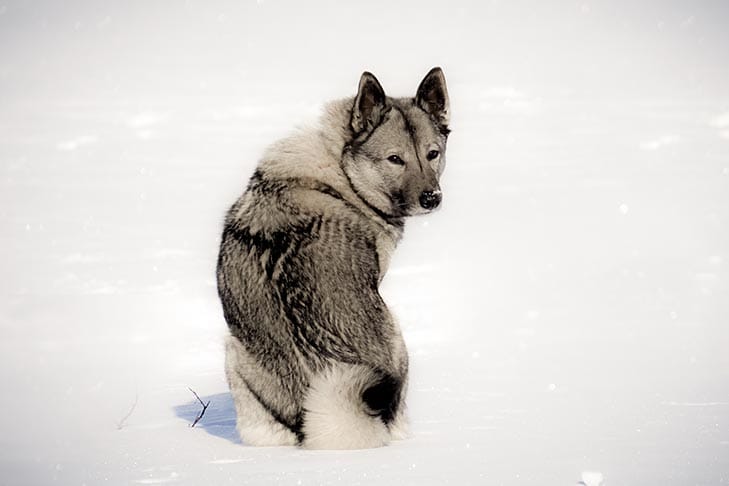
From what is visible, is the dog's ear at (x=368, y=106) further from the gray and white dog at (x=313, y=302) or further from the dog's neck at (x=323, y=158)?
the dog's neck at (x=323, y=158)

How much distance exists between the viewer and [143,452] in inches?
205

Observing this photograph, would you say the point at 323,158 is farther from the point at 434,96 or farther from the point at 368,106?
the point at 434,96

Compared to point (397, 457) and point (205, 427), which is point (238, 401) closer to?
point (205, 427)

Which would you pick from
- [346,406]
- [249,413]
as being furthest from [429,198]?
[249,413]

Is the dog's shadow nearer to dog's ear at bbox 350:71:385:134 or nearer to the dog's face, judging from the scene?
the dog's face

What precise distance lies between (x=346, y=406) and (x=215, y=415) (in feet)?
5.75

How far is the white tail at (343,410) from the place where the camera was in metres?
5.08

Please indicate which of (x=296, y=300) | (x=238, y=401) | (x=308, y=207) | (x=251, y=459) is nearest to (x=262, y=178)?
(x=308, y=207)

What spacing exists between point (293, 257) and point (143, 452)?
1.50 m

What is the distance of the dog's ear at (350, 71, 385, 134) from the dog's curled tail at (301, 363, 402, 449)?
2.03 meters

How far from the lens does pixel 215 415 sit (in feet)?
21.3

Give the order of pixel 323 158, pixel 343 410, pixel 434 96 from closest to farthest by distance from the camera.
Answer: pixel 343 410 → pixel 323 158 → pixel 434 96

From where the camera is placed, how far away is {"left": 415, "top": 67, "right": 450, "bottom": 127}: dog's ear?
6629 millimetres

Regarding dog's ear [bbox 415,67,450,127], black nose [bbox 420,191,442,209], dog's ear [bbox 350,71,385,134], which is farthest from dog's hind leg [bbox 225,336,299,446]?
dog's ear [bbox 415,67,450,127]
